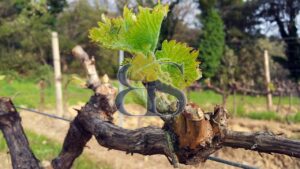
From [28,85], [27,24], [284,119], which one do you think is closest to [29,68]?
[28,85]

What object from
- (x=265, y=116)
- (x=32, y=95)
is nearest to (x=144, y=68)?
(x=265, y=116)

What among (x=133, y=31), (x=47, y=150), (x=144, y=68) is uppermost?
(x=133, y=31)

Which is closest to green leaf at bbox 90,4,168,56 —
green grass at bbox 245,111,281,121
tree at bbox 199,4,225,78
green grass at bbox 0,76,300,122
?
green grass at bbox 0,76,300,122

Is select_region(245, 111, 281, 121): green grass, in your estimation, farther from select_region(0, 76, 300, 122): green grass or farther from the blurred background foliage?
the blurred background foliage

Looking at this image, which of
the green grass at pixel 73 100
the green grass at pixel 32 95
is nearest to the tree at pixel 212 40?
the green grass at pixel 73 100

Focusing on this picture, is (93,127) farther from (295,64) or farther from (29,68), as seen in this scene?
(295,64)

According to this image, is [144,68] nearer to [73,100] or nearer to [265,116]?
[265,116]
